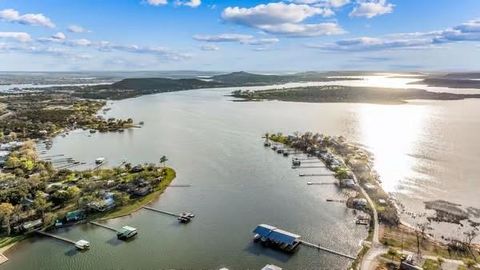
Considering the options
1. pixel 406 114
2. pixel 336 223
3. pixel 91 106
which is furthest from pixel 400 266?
pixel 91 106

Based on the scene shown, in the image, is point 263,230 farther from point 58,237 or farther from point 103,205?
point 58,237

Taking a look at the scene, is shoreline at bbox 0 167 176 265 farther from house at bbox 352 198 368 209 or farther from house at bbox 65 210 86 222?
house at bbox 352 198 368 209

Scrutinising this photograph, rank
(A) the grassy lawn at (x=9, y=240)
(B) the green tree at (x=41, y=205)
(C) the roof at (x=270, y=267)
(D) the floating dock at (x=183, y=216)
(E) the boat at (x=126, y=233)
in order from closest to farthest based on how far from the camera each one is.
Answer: (C) the roof at (x=270, y=267) → (A) the grassy lawn at (x=9, y=240) → (E) the boat at (x=126, y=233) → (B) the green tree at (x=41, y=205) → (D) the floating dock at (x=183, y=216)

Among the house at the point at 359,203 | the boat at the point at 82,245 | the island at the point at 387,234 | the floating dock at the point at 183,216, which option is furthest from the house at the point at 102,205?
the house at the point at 359,203

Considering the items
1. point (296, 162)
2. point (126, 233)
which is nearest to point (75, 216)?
point (126, 233)

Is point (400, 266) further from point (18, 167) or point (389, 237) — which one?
point (18, 167)

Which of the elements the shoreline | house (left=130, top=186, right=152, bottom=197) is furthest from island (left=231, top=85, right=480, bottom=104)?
house (left=130, top=186, right=152, bottom=197)

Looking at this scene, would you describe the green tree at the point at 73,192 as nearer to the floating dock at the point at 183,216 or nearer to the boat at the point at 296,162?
the floating dock at the point at 183,216
